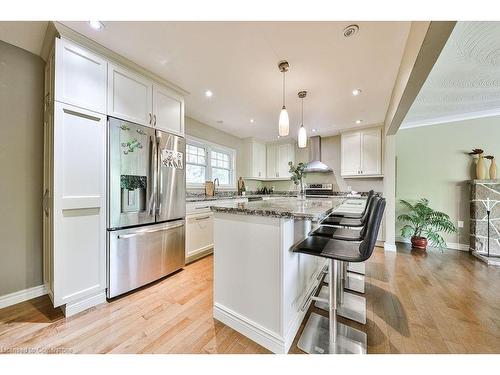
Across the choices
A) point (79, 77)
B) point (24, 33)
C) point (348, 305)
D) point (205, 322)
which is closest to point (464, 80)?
point (348, 305)

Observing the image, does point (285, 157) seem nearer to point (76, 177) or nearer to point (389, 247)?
point (389, 247)

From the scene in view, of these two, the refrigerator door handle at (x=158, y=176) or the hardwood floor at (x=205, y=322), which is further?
the refrigerator door handle at (x=158, y=176)

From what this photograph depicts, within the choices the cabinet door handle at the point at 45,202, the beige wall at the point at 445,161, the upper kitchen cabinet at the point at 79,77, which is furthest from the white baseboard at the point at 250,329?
the beige wall at the point at 445,161

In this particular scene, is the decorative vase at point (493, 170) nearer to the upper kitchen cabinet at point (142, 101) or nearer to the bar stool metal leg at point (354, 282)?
the bar stool metal leg at point (354, 282)

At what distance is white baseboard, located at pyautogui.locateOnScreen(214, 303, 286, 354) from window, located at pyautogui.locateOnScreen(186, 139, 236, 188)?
2.43 m

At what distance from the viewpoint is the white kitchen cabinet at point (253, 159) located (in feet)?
15.9

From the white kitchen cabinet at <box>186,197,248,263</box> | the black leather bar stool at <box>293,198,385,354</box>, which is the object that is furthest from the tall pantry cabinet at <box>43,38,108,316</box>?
the black leather bar stool at <box>293,198,385,354</box>

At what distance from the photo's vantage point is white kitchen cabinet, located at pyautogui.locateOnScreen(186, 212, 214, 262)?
9.14 ft

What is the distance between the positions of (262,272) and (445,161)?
14.5 feet

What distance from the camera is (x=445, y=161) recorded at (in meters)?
3.68

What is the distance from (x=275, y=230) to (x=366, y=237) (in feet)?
Result: 1.75

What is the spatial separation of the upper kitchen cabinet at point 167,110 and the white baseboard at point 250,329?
200cm

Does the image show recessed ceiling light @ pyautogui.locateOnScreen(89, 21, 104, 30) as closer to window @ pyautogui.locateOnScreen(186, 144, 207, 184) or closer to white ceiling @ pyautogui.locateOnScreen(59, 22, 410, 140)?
white ceiling @ pyautogui.locateOnScreen(59, 22, 410, 140)
